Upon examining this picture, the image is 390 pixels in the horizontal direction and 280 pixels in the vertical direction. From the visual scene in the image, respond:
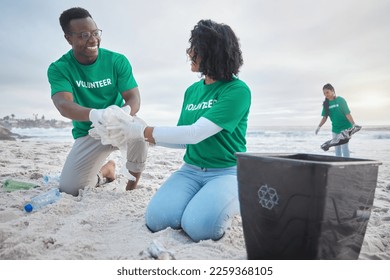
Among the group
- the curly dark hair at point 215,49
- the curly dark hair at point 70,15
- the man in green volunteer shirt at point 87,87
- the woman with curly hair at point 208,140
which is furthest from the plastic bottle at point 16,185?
the curly dark hair at point 215,49

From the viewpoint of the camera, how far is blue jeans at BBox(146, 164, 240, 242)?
155cm

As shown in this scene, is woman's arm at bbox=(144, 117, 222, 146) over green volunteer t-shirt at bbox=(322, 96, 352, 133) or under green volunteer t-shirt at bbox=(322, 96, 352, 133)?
under

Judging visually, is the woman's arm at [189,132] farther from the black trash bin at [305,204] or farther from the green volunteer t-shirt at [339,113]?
the green volunteer t-shirt at [339,113]

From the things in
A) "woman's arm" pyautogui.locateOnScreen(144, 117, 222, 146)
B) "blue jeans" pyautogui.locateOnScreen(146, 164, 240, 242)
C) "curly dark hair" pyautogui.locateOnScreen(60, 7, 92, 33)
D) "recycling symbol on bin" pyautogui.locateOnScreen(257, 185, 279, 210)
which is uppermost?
"curly dark hair" pyautogui.locateOnScreen(60, 7, 92, 33)

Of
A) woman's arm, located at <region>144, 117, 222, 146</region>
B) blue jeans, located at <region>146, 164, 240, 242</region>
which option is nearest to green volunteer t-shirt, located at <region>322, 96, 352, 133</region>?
blue jeans, located at <region>146, 164, 240, 242</region>

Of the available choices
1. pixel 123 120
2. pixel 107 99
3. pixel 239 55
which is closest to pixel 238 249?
pixel 123 120

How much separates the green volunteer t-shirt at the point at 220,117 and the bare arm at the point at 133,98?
20.8 inches

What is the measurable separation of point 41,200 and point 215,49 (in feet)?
4.92

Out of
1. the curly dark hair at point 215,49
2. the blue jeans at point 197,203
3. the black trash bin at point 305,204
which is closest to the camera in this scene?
the black trash bin at point 305,204

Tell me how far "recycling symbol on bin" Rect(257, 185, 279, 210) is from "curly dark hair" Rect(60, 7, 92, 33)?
1902 millimetres

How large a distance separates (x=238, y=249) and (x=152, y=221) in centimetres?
49

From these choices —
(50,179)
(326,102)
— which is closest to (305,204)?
(50,179)

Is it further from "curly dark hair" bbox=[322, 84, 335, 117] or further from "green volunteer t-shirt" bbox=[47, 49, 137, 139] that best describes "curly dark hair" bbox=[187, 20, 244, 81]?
"curly dark hair" bbox=[322, 84, 335, 117]

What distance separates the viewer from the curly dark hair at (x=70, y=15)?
2285 mm
